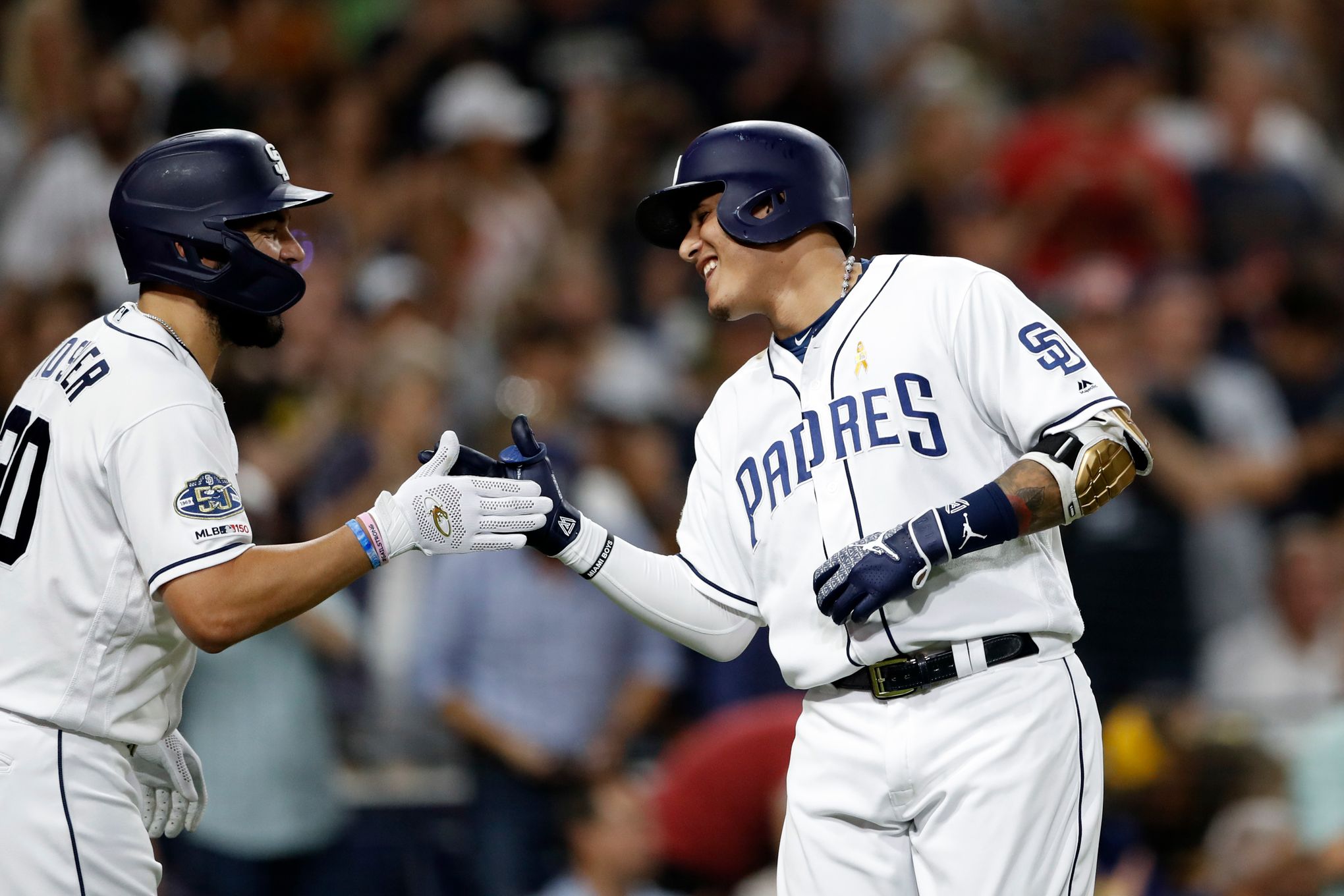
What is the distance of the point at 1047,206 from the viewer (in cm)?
841

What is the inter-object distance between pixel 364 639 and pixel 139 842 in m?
3.06

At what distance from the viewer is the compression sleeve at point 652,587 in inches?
167

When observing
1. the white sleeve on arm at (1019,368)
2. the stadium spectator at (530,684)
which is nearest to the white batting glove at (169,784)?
the white sleeve on arm at (1019,368)

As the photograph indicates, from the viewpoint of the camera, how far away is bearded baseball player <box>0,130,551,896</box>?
139 inches

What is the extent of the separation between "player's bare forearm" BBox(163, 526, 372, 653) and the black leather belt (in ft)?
3.86

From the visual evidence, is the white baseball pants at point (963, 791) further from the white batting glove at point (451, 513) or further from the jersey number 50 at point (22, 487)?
the jersey number 50 at point (22, 487)

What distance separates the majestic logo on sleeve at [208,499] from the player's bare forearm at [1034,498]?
1.65 m

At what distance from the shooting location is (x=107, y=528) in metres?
3.62

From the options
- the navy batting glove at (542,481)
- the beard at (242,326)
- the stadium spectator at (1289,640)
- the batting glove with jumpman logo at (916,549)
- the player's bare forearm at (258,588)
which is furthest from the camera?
the stadium spectator at (1289,640)

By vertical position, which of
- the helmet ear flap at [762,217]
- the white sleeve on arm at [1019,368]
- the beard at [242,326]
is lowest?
the white sleeve on arm at [1019,368]

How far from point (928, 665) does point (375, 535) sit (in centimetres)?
126

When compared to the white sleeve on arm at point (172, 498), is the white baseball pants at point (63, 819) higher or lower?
lower

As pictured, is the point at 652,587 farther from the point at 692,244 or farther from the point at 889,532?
the point at 692,244

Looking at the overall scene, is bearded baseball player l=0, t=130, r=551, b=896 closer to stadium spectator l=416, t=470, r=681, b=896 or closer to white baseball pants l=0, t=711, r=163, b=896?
white baseball pants l=0, t=711, r=163, b=896
